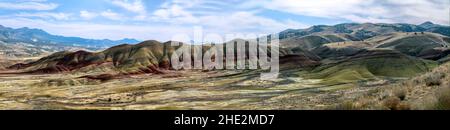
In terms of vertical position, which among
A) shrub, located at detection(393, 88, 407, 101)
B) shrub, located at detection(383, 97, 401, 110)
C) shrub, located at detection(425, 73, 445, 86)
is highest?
shrub, located at detection(425, 73, 445, 86)

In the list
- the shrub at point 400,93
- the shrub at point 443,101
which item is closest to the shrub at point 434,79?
the shrub at point 400,93

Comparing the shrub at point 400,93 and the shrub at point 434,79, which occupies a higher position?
the shrub at point 434,79

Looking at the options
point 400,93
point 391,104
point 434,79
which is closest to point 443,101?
point 391,104

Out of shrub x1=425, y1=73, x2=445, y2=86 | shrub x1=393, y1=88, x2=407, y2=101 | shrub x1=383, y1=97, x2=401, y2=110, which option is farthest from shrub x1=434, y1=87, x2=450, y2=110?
shrub x1=425, y1=73, x2=445, y2=86

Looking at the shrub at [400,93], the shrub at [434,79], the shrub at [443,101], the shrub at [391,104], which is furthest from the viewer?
the shrub at [434,79]

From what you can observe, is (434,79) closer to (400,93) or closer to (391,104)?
(400,93)

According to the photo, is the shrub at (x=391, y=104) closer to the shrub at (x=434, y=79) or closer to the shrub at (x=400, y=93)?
the shrub at (x=400, y=93)

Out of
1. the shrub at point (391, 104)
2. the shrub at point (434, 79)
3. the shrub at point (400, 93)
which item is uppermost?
the shrub at point (434, 79)

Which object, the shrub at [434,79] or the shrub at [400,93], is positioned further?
the shrub at [434,79]

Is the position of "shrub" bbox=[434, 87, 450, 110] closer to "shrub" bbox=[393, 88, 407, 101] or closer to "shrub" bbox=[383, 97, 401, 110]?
"shrub" bbox=[383, 97, 401, 110]
